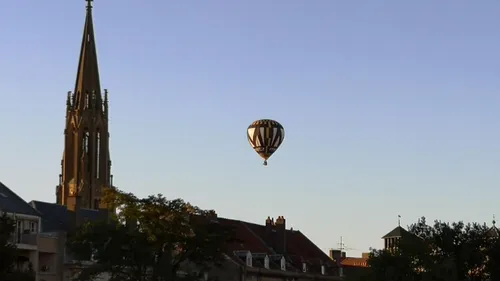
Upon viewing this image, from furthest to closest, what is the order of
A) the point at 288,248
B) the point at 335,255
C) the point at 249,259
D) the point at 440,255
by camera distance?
the point at 335,255
the point at 288,248
the point at 249,259
the point at 440,255

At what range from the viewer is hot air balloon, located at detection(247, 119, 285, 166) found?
102438mm

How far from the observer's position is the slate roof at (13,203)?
102 metres

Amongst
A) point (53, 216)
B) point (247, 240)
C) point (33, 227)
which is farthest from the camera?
point (247, 240)

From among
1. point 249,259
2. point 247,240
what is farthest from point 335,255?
point 249,259

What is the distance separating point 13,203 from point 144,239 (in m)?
18.0

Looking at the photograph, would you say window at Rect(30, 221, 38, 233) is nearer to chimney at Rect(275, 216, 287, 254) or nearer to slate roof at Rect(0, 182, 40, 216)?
slate roof at Rect(0, 182, 40, 216)

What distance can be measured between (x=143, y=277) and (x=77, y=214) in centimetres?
2087

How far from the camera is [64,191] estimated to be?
7726 inches

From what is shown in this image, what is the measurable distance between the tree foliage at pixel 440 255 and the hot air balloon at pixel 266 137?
39.1 ft

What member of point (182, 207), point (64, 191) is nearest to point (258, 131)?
point (182, 207)

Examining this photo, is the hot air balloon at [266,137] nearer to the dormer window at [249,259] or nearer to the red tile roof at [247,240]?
the dormer window at [249,259]

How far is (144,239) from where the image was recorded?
298 ft

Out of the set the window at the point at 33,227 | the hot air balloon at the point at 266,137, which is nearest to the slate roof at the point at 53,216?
the window at the point at 33,227

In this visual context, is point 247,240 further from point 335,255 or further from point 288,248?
point 335,255
